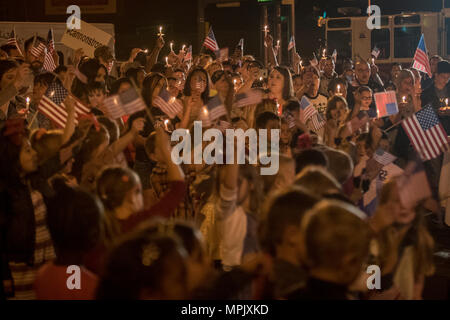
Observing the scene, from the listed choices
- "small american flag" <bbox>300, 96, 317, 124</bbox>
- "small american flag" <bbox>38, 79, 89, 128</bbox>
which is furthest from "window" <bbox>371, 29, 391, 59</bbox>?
"small american flag" <bbox>38, 79, 89, 128</bbox>

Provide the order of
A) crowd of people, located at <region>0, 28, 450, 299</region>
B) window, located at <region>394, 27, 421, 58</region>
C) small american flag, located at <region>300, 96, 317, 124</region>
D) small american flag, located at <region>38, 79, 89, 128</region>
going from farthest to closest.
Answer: window, located at <region>394, 27, 421, 58</region> → small american flag, located at <region>300, 96, 317, 124</region> → small american flag, located at <region>38, 79, 89, 128</region> → crowd of people, located at <region>0, 28, 450, 299</region>

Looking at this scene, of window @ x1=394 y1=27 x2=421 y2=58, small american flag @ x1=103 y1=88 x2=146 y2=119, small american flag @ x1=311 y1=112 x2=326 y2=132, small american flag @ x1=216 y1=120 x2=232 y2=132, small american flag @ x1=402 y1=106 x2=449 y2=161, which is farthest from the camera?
window @ x1=394 y1=27 x2=421 y2=58

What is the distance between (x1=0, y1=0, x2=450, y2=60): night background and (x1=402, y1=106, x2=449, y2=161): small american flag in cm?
1262

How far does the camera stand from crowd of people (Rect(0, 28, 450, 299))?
2598 millimetres

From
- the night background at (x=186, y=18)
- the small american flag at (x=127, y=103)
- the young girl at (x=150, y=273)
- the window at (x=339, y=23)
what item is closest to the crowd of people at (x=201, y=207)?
the young girl at (x=150, y=273)

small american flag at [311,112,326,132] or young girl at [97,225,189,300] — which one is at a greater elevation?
small american flag at [311,112,326,132]

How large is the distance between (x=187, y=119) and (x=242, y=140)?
6.24 ft

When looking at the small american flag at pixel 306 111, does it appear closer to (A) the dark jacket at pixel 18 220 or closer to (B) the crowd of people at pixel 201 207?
(B) the crowd of people at pixel 201 207

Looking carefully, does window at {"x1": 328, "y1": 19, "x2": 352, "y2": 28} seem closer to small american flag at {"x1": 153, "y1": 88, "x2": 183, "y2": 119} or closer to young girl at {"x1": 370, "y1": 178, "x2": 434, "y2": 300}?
small american flag at {"x1": 153, "y1": 88, "x2": 183, "y2": 119}

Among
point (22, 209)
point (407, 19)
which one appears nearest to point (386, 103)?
point (22, 209)

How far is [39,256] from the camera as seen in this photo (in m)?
5.01

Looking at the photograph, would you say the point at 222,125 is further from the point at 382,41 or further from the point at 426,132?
the point at 382,41

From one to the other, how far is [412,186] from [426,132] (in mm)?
2782
